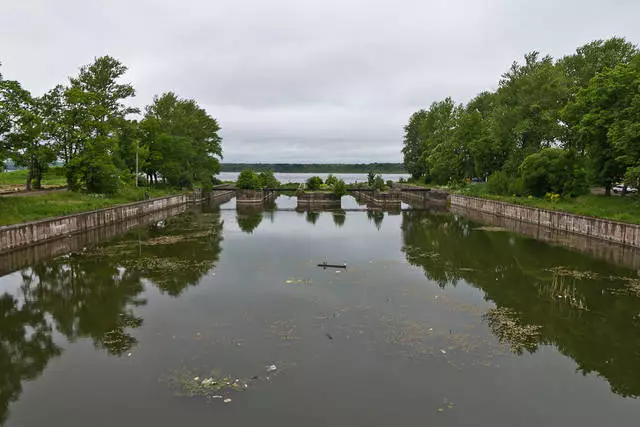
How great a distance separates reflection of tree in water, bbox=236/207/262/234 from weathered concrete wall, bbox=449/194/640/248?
2775cm

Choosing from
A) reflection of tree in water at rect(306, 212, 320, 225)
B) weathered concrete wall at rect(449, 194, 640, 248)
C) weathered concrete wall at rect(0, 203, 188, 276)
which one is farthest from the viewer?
reflection of tree in water at rect(306, 212, 320, 225)

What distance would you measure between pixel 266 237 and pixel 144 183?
38.8 meters

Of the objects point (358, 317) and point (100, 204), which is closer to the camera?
point (358, 317)

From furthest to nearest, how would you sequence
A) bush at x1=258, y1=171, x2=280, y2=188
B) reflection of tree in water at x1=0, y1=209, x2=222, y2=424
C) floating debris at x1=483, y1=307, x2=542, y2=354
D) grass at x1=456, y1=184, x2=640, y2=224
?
bush at x1=258, y1=171, x2=280, y2=188
grass at x1=456, y1=184, x2=640, y2=224
floating debris at x1=483, y1=307, x2=542, y2=354
reflection of tree in water at x1=0, y1=209, x2=222, y2=424

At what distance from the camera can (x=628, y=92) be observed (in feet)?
115

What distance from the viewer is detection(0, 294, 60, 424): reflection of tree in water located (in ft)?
36.0

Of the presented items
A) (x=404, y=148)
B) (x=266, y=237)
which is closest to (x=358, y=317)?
(x=266, y=237)

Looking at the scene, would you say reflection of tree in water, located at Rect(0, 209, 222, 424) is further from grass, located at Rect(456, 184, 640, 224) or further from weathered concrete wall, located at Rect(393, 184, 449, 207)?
weathered concrete wall, located at Rect(393, 184, 449, 207)

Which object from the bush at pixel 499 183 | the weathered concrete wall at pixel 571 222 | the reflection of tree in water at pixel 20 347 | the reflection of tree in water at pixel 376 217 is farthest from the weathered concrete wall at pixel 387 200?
the reflection of tree in water at pixel 20 347

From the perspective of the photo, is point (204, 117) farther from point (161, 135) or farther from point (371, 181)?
point (371, 181)

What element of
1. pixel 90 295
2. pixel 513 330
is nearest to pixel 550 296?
pixel 513 330

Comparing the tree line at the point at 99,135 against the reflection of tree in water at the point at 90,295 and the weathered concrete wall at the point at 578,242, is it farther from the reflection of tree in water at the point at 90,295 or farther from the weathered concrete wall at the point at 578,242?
the weathered concrete wall at the point at 578,242

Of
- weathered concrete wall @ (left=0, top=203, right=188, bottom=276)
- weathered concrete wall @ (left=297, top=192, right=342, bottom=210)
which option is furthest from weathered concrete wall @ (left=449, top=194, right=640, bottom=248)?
weathered concrete wall @ (left=0, top=203, right=188, bottom=276)

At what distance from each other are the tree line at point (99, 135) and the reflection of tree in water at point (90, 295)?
11786 mm
